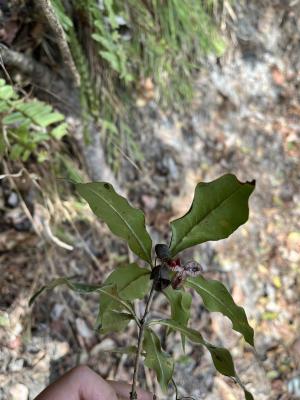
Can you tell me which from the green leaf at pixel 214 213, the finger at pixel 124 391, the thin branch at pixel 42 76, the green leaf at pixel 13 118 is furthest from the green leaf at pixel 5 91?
the finger at pixel 124 391

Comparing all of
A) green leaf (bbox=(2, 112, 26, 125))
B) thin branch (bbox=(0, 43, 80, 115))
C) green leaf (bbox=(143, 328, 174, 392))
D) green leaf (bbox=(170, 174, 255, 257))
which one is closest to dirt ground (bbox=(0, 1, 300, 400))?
green leaf (bbox=(2, 112, 26, 125))

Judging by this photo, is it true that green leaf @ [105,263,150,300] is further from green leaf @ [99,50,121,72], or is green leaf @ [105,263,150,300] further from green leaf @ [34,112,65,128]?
green leaf @ [99,50,121,72]

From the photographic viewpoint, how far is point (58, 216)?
2.02 metres

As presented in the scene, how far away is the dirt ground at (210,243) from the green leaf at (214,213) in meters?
1.00

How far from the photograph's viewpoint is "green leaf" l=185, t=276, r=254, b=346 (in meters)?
0.96

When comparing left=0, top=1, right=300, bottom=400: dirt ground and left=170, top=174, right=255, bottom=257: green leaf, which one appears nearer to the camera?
left=170, top=174, right=255, bottom=257: green leaf

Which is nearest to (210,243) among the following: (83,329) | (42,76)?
(83,329)

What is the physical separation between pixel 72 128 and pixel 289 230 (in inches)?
58.3

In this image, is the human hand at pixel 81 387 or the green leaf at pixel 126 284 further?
the human hand at pixel 81 387

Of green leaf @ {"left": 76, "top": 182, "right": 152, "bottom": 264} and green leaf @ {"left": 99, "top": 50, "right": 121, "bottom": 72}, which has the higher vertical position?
green leaf @ {"left": 76, "top": 182, "right": 152, "bottom": 264}

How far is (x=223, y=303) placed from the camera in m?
0.99

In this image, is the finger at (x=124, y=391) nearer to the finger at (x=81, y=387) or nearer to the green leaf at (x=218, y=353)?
the finger at (x=81, y=387)

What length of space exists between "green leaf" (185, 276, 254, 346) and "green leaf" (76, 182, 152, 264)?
0.13 metres

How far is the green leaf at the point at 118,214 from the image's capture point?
37.3 inches
